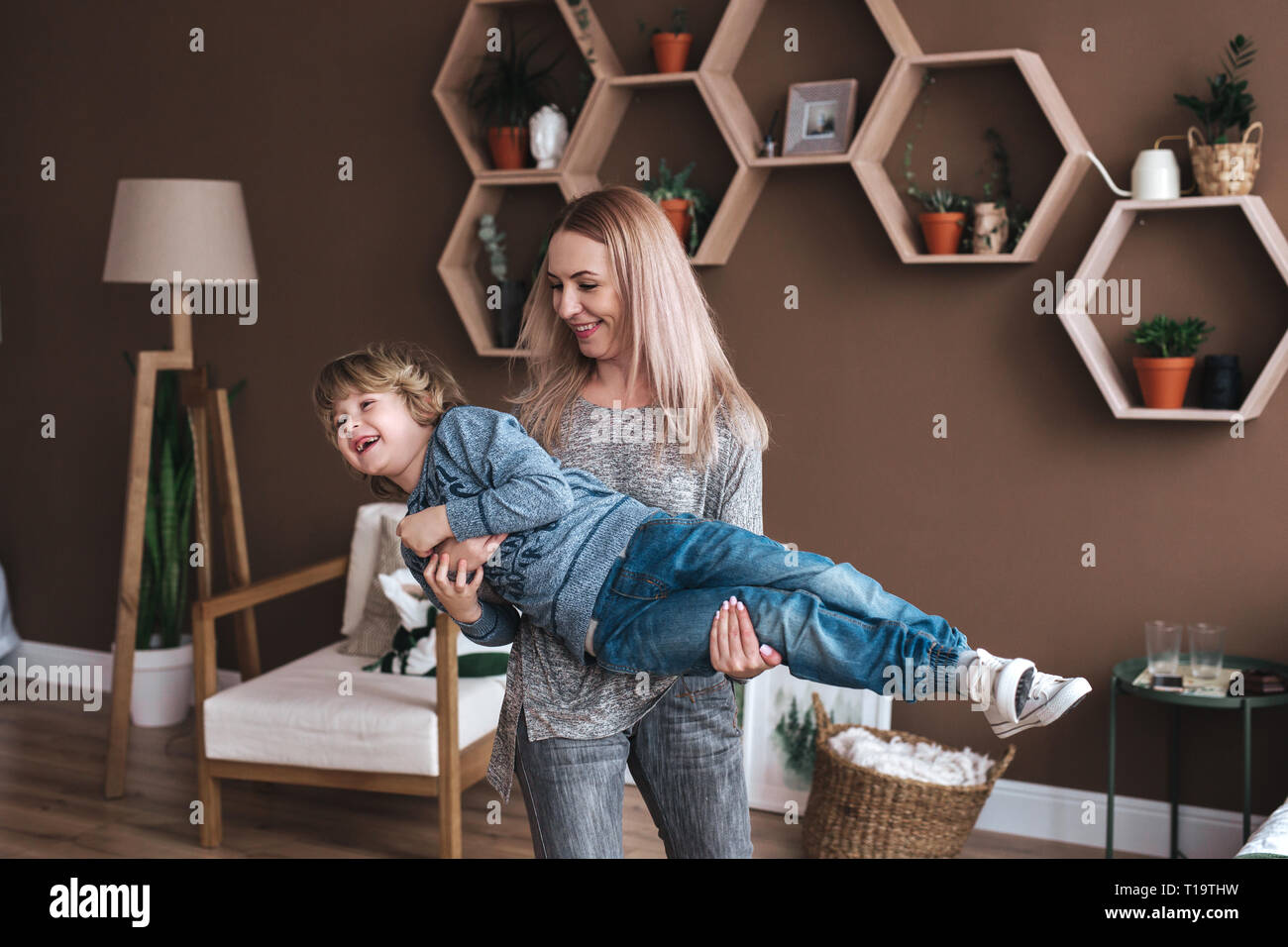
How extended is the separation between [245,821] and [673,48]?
100 inches

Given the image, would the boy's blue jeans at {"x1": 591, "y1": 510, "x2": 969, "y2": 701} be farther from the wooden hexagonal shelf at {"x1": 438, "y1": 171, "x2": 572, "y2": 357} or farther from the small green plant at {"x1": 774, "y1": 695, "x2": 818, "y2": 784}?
the wooden hexagonal shelf at {"x1": 438, "y1": 171, "x2": 572, "y2": 357}

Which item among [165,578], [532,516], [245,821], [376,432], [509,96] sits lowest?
[245,821]

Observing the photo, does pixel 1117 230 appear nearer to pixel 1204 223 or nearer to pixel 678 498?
pixel 1204 223

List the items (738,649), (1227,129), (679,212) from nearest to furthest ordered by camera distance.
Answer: (738,649), (1227,129), (679,212)

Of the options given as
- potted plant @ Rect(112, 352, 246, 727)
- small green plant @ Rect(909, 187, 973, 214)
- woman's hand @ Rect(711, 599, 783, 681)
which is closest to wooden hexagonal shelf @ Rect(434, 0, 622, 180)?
small green plant @ Rect(909, 187, 973, 214)

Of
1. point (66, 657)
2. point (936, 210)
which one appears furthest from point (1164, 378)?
point (66, 657)

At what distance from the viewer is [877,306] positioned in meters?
3.33

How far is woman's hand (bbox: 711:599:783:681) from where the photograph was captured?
145 cm

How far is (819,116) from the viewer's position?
3.28m

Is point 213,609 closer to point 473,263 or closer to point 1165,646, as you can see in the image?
point 473,263

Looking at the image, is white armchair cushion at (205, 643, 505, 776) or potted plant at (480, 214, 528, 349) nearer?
white armchair cushion at (205, 643, 505, 776)

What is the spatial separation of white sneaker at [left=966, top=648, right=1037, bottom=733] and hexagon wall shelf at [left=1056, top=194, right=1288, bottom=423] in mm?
1820

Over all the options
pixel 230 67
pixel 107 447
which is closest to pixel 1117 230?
pixel 230 67

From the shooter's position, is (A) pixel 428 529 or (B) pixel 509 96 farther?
(B) pixel 509 96
